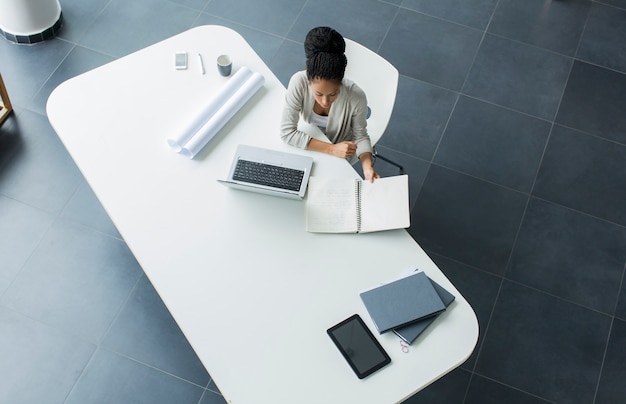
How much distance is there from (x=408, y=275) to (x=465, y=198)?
132 cm

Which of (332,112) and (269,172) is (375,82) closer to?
(332,112)

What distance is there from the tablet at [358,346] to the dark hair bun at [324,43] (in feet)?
2.97

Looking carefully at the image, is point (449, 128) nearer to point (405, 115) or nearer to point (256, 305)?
point (405, 115)

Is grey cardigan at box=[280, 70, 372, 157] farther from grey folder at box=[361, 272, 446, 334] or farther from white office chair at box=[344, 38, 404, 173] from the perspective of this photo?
grey folder at box=[361, 272, 446, 334]

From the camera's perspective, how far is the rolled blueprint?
8.18 ft

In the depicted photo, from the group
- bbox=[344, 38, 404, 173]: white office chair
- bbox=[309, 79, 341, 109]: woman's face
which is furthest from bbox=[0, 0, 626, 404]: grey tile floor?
bbox=[309, 79, 341, 109]: woman's face

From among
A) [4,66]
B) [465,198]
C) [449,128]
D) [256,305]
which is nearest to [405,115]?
[449,128]

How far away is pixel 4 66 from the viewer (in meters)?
3.77

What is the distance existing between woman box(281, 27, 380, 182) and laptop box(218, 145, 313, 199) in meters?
0.09

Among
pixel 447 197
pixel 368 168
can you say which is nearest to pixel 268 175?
pixel 368 168

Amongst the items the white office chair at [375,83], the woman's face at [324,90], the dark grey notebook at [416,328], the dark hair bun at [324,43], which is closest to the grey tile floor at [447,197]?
the white office chair at [375,83]

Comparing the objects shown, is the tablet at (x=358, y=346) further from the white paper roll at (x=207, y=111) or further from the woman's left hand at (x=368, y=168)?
the white paper roll at (x=207, y=111)

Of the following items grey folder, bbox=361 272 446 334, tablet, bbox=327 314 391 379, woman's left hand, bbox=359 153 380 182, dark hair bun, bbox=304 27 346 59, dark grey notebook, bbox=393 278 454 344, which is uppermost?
dark hair bun, bbox=304 27 346 59

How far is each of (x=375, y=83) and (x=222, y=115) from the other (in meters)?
0.75
